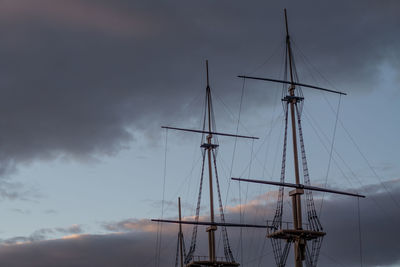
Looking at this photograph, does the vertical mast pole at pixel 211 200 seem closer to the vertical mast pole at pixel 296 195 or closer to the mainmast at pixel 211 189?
the mainmast at pixel 211 189

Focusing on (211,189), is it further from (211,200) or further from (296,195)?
(296,195)

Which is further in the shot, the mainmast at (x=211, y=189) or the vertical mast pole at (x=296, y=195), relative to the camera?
the mainmast at (x=211, y=189)

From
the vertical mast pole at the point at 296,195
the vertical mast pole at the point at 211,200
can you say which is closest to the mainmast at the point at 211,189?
the vertical mast pole at the point at 211,200

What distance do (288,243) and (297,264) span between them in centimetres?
251

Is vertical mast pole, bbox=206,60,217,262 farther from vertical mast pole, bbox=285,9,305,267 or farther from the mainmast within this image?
vertical mast pole, bbox=285,9,305,267

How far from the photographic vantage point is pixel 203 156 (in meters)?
117

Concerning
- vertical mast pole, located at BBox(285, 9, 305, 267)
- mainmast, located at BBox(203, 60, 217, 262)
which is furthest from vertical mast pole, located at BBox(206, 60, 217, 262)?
vertical mast pole, located at BBox(285, 9, 305, 267)

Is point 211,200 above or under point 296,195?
above

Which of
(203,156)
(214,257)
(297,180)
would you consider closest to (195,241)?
(214,257)

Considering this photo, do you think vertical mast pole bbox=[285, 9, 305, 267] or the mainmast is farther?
the mainmast

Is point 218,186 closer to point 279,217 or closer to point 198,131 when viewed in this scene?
point 198,131

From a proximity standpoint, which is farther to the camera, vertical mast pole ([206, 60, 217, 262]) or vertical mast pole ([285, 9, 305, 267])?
vertical mast pole ([206, 60, 217, 262])

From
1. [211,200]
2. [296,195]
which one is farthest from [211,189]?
[296,195]

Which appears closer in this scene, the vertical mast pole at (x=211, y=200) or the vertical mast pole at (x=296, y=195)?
the vertical mast pole at (x=296, y=195)
